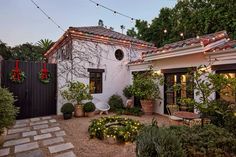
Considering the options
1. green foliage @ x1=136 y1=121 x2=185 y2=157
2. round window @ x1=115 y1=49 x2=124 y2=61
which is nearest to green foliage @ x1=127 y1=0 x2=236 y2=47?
round window @ x1=115 y1=49 x2=124 y2=61

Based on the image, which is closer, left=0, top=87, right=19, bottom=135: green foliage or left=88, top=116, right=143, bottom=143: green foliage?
left=0, top=87, right=19, bottom=135: green foliage

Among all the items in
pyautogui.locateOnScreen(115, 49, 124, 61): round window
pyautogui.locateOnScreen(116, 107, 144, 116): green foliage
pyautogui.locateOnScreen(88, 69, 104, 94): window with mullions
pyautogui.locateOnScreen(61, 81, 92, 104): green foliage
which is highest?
pyautogui.locateOnScreen(115, 49, 124, 61): round window

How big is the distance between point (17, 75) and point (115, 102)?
198 inches

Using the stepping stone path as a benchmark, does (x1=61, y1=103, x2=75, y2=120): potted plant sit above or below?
above

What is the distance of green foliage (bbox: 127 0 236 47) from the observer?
1320 cm

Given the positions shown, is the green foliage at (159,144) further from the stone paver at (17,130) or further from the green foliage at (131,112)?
the green foliage at (131,112)

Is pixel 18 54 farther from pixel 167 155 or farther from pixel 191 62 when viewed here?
pixel 167 155

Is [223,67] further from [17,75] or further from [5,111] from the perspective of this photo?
[17,75]

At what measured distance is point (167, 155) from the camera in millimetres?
2443

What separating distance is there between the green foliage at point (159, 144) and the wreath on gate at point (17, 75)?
260 inches

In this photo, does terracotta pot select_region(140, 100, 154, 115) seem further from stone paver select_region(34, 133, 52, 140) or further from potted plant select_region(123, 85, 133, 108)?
stone paver select_region(34, 133, 52, 140)

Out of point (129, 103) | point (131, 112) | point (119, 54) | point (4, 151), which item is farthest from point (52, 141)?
point (119, 54)

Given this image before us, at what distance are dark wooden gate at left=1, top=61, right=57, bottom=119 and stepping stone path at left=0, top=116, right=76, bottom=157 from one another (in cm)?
107

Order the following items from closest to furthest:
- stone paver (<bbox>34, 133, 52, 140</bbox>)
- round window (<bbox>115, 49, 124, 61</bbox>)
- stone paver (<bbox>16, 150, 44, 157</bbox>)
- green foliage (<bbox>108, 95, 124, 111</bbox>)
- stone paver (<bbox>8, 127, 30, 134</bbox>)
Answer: stone paver (<bbox>16, 150, 44, 157</bbox>) < stone paver (<bbox>34, 133, 52, 140</bbox>) < stone paver (<bbox>8, 127, 30, 134</bbox>) < green foliage (<bbox>108, 95, 124, 111</bbox>) < round window (<bbox>115, 49, 124, 61</bbox>)
